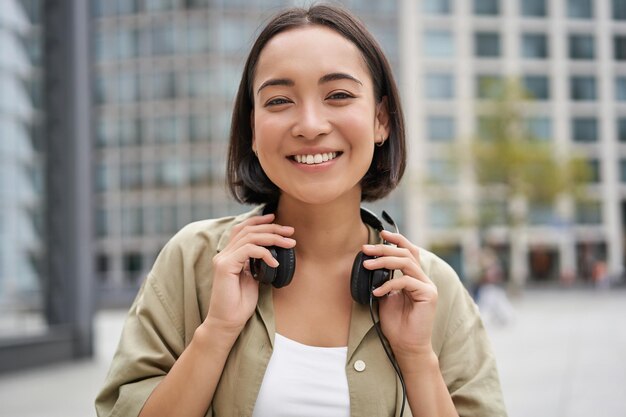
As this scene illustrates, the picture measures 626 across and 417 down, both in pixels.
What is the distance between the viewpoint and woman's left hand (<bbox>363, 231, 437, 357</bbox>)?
1947 millimetres

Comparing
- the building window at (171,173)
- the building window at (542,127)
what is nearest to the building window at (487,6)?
the building window at (542,127)

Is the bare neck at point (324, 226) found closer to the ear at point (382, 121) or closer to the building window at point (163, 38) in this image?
the ear at point (382, 121)

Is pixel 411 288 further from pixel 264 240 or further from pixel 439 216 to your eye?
pixel 439 216

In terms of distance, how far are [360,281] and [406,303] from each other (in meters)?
0.14

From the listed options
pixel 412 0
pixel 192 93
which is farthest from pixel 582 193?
pixel 192 93

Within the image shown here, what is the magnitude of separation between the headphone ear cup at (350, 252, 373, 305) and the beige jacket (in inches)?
2.2

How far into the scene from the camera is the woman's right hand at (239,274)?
192cm

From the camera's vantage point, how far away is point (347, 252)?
2.21 metres

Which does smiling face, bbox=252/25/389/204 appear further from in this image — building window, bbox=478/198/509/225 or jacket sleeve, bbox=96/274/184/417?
building window, bbox=478/198/509/225

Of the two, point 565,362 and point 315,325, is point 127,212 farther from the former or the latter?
point 315,325

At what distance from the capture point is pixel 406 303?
6.61 feet

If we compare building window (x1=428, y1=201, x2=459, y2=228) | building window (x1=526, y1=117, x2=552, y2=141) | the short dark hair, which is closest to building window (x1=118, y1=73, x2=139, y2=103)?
building window (x1=428, y1=201, x2=459, y2=228)

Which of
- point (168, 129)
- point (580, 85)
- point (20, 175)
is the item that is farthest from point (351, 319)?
point (580, 85)

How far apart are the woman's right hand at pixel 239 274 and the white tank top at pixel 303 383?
0.15 meters
